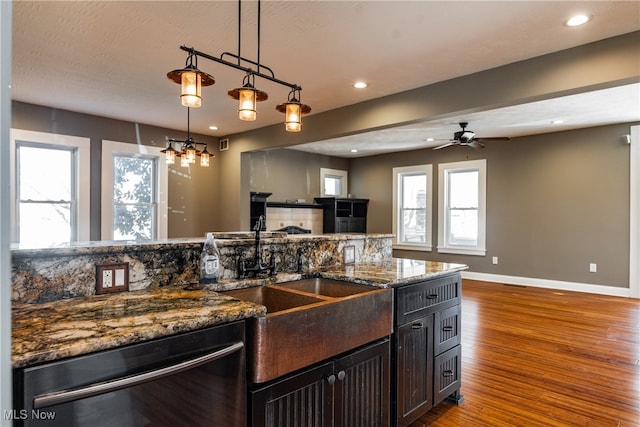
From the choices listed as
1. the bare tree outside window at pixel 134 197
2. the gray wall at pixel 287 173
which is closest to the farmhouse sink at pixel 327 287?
the bare tree outside window at pixel 134 197

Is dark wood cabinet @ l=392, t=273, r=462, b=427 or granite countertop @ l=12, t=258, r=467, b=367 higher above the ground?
granite countertop @ l=12, t=258, r=467, b=367

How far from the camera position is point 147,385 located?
108 centimetres

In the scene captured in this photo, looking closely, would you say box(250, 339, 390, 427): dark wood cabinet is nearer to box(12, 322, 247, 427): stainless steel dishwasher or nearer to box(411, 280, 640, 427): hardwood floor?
box(12, 322, 247, 427): stainless steel dishwasher

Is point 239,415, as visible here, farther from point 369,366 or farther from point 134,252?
point 134,252

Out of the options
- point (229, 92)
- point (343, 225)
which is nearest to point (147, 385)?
point (229, 92)

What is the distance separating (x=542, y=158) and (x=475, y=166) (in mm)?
1119

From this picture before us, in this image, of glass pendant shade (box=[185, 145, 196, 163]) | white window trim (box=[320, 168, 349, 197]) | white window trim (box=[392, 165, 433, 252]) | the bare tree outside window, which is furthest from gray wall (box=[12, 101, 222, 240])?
white window trim (box=[392, 165, 433, 252])

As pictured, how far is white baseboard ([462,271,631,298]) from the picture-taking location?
5598 millimetres

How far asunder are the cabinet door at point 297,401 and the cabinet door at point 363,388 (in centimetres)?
7

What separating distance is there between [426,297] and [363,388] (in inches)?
27.1

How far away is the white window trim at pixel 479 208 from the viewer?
22.7ft

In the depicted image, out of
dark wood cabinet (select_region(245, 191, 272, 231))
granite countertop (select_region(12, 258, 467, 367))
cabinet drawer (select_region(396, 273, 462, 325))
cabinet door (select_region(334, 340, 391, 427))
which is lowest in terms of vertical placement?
cabinet door (select_region(334, 340, 391, 427))

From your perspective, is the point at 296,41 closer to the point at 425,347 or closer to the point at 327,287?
the point at 327,287

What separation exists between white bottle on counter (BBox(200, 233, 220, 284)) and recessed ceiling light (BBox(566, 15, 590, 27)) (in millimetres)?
2721
